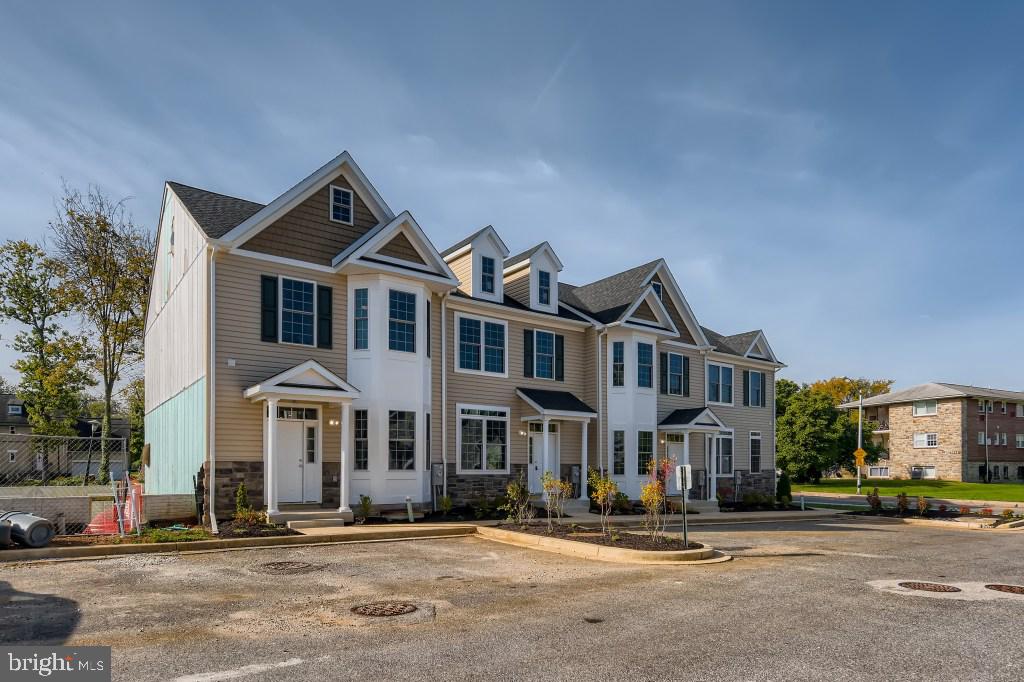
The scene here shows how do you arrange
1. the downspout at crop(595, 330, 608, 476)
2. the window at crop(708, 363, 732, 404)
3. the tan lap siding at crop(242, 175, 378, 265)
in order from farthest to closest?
the window at crop(708, 363, 732, 404) < the downspout at crop(595, 330, 608, 476) < the tan lap siding at crop(242, 175, 378, 265)

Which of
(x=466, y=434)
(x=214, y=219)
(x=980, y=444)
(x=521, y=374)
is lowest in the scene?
(x=980, y=444)

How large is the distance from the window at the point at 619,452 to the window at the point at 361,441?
1025 cm

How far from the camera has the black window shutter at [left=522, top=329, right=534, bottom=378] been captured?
80.6 feet

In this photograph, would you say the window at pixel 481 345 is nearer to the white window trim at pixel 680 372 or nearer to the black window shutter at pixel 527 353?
the black window shutter at pixel 527 353

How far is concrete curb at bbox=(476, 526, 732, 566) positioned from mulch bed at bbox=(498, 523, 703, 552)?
0.96 ft

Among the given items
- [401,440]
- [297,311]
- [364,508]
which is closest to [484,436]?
[401,440]

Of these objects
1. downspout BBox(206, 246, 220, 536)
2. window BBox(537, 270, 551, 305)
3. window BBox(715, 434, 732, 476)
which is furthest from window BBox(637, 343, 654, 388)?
downspout BBox(206, 246, 220, 536)

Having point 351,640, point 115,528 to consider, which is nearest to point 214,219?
point 115,528

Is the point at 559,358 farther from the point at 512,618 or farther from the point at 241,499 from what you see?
the point at 512,618

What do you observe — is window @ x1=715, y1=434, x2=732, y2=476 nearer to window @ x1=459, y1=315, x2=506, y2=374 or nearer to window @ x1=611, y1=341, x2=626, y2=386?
window @ x1=611, y1=341, x2=626, y2=386

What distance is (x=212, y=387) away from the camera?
55.6 ft

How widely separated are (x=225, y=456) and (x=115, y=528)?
2.65 meters

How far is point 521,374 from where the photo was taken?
24391mm

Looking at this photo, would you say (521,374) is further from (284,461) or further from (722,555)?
(722,555)
